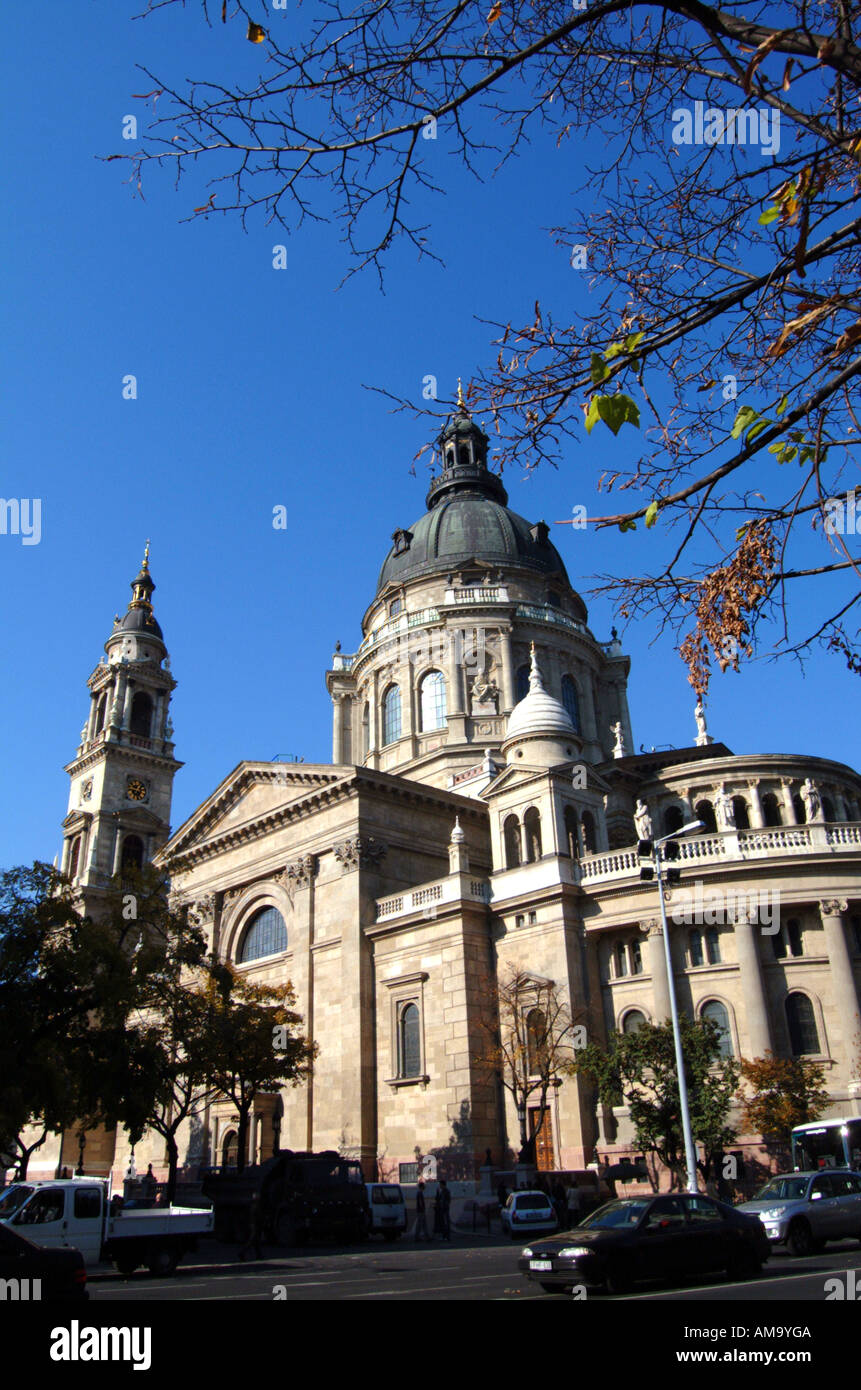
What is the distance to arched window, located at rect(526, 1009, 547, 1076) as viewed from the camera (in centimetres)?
3058

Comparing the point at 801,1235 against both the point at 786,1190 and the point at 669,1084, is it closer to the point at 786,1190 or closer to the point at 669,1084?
the point at 786,1190

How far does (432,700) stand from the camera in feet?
177

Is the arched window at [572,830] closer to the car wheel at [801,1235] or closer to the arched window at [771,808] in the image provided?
the arched window at [771,808]

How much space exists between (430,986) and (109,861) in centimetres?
3363

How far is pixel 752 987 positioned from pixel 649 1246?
17963 mm

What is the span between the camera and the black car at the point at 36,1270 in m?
11.2

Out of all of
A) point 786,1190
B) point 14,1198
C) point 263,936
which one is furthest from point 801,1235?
point 263,936

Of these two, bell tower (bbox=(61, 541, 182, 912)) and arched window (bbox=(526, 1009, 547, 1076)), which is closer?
arched window (bbox=(526, 1009, 547, 1076))

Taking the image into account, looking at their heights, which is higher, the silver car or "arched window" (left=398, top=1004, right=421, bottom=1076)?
"arched window" (left=398, top=1004, right=421, bottom=1076)

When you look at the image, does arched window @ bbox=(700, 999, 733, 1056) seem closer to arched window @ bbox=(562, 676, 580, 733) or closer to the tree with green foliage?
the tree with green foliage

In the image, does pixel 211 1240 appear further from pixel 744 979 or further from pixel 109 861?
pixel 109 861

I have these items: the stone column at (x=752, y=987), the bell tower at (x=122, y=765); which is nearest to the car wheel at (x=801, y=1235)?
the stone column at (x=752, y=987)

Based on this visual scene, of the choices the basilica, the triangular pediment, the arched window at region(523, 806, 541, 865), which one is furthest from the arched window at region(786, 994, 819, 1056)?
the triangular pediment

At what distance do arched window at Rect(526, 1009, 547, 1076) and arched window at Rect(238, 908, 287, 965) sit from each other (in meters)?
13.6
